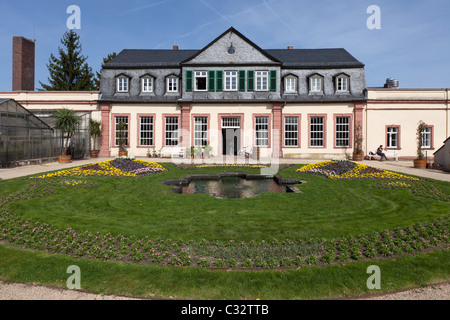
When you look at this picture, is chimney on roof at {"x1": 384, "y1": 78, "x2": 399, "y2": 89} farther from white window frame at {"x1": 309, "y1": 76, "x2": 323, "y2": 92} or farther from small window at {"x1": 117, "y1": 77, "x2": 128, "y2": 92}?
small window at {"x1": 117, "y1": 77, "x2": 128, "y2": 92}

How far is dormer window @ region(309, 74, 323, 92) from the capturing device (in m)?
25.1

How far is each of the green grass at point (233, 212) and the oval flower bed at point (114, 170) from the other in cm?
327

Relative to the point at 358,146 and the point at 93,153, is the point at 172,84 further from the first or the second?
the point at 358,146

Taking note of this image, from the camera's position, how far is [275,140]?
24375 millimetres

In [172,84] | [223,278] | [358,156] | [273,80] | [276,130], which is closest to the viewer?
[223,278]

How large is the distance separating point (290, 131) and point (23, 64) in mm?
26336

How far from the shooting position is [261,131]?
24641 mm

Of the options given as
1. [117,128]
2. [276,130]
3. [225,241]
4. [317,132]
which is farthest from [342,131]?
[225,241]

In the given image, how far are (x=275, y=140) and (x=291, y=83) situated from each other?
214 inches

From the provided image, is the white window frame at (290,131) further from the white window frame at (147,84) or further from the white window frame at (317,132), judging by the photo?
the white window frame at (147,84)

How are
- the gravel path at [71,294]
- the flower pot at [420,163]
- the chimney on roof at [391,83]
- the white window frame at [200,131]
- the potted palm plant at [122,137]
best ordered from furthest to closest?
the chimney on roof at [391,83], the white window frame at [200,131], the potted palm plant at [122,137], the flower pot at [420,163], the gravel path at [71,294]

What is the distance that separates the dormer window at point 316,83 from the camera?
82.4ft

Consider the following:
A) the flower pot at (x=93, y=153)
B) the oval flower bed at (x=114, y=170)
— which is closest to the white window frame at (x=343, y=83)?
the oval flower bed at (x=114, y=170)
